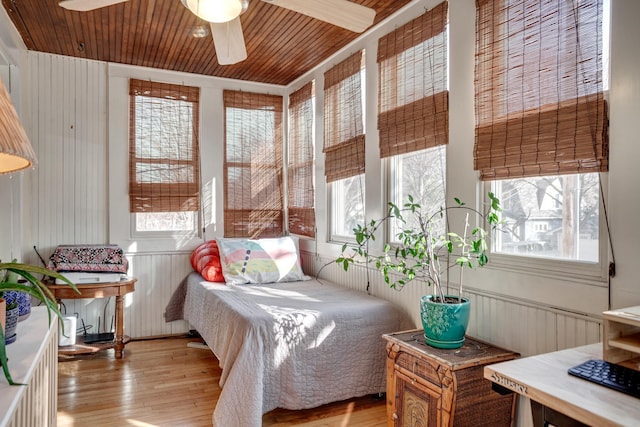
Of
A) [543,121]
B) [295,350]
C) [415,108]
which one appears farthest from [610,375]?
Answer: [415,108]

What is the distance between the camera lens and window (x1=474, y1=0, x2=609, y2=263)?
1718 mm

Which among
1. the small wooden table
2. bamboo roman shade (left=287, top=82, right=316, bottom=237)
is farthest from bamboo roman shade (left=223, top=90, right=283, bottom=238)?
the small wooden table

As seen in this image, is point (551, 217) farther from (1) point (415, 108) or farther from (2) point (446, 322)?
(1) point (415, 108)

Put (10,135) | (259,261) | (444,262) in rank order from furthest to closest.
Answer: (259,261)
(444,262)
(10,135)

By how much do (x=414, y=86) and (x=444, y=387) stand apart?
5.87 feet

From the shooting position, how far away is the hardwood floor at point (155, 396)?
247 centimetres

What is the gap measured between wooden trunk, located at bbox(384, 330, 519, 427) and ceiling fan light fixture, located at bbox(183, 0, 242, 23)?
1.78 m

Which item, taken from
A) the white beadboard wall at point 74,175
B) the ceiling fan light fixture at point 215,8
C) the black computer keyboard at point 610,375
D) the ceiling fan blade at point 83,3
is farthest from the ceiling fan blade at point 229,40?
the black computer keyboard at point 610,375

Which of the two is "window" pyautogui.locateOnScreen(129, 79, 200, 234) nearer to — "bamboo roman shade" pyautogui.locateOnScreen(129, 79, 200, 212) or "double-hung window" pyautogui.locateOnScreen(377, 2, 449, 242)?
"bamboo roman shade" pyautogui.locateOnScreen(129, 79, 200, 212)

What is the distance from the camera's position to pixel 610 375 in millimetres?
1225

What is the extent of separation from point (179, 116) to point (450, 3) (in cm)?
275

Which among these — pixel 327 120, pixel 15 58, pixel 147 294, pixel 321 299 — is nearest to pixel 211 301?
pixel 321 299

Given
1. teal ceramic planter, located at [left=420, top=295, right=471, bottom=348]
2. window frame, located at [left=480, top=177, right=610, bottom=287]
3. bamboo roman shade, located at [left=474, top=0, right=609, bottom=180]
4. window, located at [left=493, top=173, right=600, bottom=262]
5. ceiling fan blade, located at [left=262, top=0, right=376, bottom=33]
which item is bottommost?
teal ceramic planter, located at [left=420, top=295, right=471, bottom=348]

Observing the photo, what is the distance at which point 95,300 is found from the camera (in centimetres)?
381
